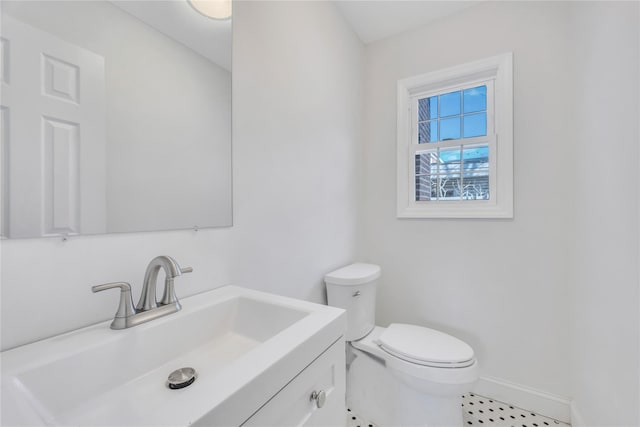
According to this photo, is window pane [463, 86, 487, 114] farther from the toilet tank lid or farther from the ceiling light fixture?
the ceiling light fixture

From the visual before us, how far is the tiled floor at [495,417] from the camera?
4.72ft

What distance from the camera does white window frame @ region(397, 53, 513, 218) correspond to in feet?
5.33

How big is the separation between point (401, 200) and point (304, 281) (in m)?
0.97

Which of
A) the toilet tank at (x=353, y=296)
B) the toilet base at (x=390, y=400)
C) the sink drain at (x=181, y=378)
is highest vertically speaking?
the sink drain at (x=181, y=378)

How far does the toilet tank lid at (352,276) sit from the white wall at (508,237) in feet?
1.27

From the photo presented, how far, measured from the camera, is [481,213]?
1683 millimetres

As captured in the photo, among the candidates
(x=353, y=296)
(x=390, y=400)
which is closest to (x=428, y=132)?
(x=353, y=296)

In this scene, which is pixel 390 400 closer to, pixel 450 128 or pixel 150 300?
pixel 150 300

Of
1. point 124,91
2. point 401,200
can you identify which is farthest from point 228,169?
point 401,200

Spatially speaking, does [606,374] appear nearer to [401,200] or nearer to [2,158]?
[401,200]

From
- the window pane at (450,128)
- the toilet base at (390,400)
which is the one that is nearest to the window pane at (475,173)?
the window pane at (450,128)

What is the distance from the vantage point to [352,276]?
1.55 meters

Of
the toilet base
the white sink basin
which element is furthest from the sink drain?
Answer: the toilet base

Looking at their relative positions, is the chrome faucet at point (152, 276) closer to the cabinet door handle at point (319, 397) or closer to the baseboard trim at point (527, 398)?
the cabinet door handle at point (319, 397)
